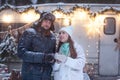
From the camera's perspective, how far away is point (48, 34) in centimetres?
453

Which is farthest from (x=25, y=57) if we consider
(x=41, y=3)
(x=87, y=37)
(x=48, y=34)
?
(x=41, y=3)

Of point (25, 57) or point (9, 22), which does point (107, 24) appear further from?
point (25, 57)

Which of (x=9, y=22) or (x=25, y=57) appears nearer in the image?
(x=25, y=57)

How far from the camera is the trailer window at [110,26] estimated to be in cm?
1372

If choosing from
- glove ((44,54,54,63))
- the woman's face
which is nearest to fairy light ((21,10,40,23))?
the woman's face

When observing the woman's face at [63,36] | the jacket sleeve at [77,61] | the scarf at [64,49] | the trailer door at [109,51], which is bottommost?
the trailer door at [109,51]

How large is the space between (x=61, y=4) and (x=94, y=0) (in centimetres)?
111

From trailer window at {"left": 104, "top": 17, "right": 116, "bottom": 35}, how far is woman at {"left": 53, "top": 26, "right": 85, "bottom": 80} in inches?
355

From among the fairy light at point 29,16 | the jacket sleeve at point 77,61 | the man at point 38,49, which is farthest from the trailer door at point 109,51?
the man at point 38,49

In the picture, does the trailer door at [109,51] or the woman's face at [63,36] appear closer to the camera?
the woman's face at [63,36]

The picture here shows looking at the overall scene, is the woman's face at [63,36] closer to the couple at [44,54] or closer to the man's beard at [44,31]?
the couple at [44,54]

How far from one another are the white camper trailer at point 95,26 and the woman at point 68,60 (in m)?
8.53

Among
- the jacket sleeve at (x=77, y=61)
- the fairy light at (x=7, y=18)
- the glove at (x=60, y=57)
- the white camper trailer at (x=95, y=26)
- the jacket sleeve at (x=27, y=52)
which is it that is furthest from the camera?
the fairy light at (x=7, y=18)

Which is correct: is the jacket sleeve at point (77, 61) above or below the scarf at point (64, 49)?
below
